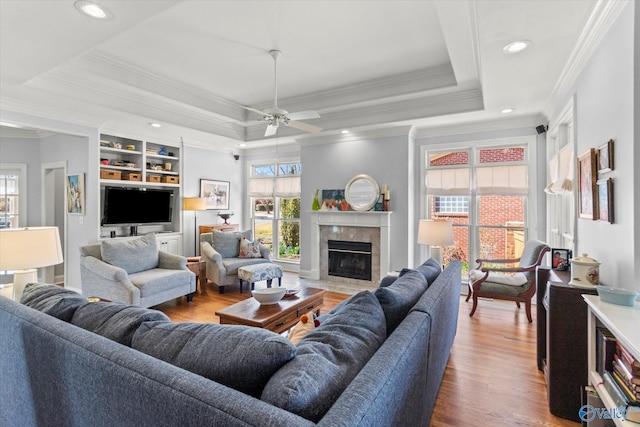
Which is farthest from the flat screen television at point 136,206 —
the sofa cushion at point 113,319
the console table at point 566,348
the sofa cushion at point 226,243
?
the console table at point 566,348

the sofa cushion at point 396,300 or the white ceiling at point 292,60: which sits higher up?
the white ceiling at point 292,60

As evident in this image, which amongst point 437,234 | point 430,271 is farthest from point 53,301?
point 437,234

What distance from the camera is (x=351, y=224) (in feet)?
18.0

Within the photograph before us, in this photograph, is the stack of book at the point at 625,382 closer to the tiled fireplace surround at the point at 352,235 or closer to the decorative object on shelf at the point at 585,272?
the decorative object on shelf at the point at 585,272

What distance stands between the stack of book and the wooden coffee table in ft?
7.09

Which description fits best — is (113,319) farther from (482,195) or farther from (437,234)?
(482,195)

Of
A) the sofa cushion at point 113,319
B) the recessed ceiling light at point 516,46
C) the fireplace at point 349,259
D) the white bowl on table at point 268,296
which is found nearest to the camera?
the sofa cushion at point 113,319

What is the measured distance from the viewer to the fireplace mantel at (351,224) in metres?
5.19

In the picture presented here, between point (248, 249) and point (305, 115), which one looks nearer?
point (305, 115)

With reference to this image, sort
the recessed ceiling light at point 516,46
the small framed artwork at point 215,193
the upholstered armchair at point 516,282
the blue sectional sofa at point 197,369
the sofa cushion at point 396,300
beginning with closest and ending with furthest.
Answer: the blue sectional sofa at point 197,369 → the sofa cushion at point 396,300 → the recessed ceiling light at point 516,46 → the upholstered armchair at point 516,282 → the small framed artwork at point 215,193

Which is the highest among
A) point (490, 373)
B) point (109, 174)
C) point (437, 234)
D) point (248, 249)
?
point (109, 174)

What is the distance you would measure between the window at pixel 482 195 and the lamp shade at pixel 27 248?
474 centimetres

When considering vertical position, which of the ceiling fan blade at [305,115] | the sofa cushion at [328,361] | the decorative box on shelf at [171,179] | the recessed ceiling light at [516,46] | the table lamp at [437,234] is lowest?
the sofa cushion at [328,361]

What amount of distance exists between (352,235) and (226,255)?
213 centimetres
